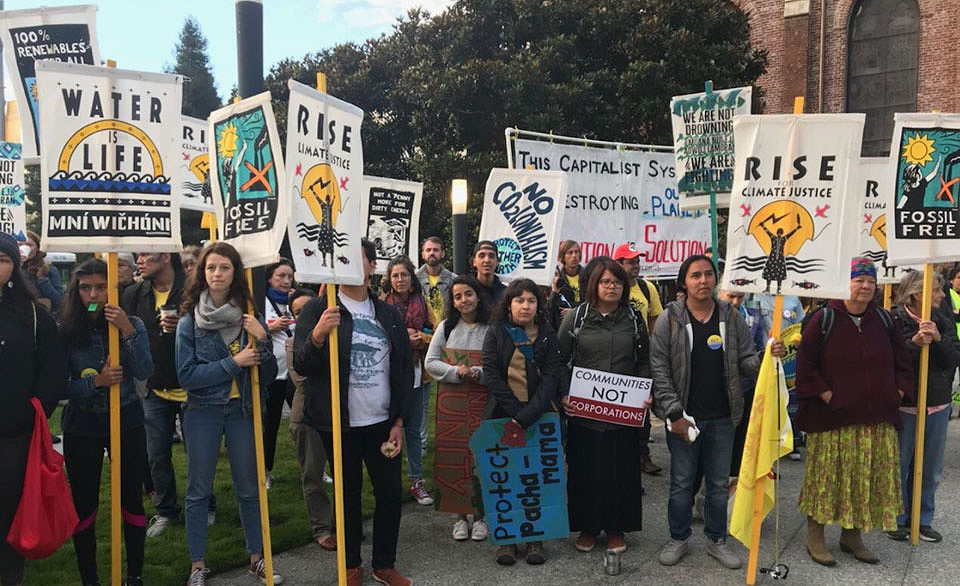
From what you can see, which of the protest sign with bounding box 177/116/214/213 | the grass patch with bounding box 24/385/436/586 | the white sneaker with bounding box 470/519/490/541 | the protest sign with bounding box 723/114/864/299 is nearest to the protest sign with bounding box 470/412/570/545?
the white sneaker with bounding box 470/519/490/541

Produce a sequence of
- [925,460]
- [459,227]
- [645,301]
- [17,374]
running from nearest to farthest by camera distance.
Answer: [17,374], [925,460], [645,301], [459,227]

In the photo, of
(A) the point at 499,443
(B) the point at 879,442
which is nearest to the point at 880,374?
(B) the point at 879,442

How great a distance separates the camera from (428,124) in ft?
60.7

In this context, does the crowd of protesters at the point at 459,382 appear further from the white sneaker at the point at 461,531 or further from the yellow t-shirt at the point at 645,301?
the yellow t-shirt at the point at 645,301

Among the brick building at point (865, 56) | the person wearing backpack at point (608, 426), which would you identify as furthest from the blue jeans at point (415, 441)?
the brick building at point (865, 56)

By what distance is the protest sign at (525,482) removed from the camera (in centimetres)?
497

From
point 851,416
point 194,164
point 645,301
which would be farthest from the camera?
point 194,164

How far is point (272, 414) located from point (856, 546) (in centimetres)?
453

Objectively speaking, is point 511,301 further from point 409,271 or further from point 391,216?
point 391,216

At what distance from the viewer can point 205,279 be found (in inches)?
171

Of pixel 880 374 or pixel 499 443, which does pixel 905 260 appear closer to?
pixel 880 374

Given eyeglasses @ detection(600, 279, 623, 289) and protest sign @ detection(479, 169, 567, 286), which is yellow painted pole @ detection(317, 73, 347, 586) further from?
protest sign @ detection(479, 169, 567, 286)

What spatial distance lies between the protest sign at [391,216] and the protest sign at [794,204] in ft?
14.9

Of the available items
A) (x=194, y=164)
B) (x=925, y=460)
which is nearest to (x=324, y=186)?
(x=194, y=164)
